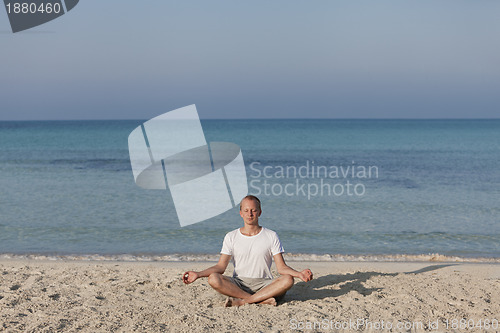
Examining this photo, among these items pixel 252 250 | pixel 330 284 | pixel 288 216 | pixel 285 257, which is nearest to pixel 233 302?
pixel 252 250

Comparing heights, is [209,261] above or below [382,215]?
above

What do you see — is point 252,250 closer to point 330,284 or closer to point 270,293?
point 270,293

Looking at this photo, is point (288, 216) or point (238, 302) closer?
point (238, 302)

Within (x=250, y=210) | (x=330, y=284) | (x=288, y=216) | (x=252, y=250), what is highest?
(x=250, y=210)

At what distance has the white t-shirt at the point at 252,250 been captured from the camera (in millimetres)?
4914

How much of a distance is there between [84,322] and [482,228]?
8.10 metres

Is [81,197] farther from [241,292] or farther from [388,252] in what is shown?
[241,292]

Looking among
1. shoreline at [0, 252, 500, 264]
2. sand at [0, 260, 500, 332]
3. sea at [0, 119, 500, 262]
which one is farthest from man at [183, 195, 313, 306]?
sea at [0, 119, 500, 262]

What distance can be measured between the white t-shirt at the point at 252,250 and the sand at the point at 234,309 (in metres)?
0.36

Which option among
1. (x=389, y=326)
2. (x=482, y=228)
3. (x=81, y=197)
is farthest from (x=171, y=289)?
(x=81, y=197)

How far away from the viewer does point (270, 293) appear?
16.3ft

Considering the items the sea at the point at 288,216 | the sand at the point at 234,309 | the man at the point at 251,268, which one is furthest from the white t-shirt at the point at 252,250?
the sea at the point at 288,216

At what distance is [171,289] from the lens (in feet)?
18.6

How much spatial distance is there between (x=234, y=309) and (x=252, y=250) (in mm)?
596
